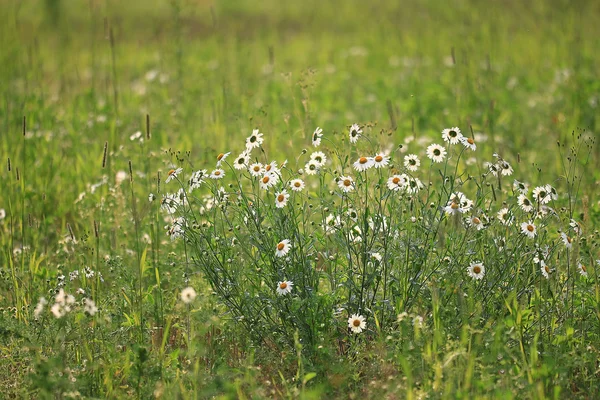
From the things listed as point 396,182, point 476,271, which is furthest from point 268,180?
point 476,271

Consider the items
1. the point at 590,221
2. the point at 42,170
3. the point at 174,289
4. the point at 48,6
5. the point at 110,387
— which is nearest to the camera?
the point at 110,387

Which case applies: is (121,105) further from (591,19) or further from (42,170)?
(591,19)

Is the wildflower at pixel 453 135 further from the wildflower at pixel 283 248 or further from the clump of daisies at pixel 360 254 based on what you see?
the wildflower at pixel 283 248

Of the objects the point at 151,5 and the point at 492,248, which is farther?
the point at 151,5

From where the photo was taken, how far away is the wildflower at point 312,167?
245 centimetres

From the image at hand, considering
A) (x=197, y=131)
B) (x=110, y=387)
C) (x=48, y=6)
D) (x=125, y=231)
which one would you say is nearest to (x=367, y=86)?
(x=197, y=131)

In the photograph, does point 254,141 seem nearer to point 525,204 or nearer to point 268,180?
point 268,180

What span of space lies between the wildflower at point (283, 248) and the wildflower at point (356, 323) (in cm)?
33

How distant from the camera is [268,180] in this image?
241 centimetres

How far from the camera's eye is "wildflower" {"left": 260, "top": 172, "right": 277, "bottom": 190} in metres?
2.40

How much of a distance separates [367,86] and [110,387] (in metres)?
4.70

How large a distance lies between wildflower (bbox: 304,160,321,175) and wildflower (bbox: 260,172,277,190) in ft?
0.48

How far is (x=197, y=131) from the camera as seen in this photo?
200 inches

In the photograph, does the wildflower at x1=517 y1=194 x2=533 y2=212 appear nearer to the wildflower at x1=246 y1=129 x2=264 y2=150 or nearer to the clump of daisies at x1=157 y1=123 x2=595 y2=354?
the clump of daisies at x1=157 y1=123 x2=595 y2=354
